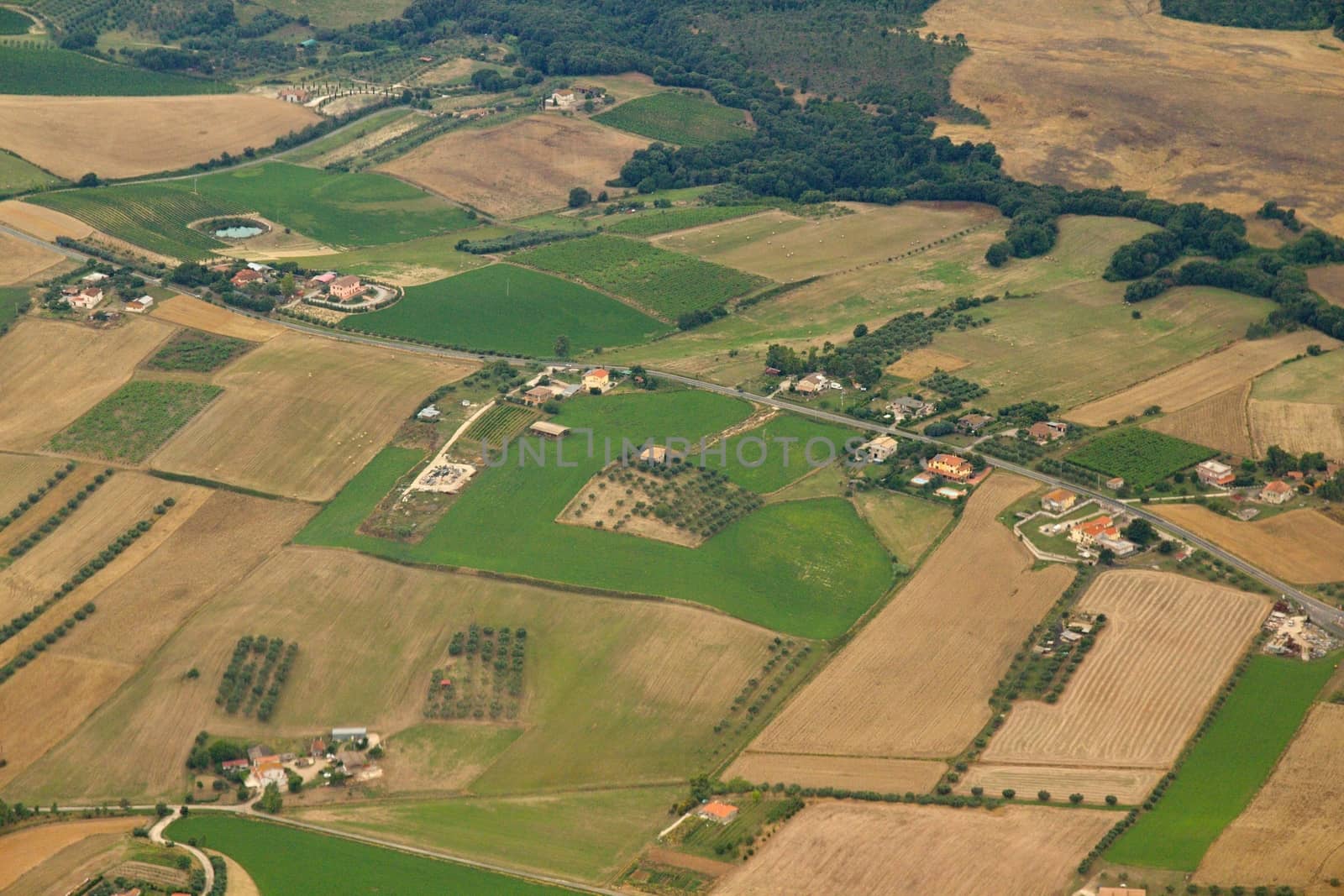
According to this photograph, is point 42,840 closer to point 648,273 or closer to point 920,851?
point 920,851

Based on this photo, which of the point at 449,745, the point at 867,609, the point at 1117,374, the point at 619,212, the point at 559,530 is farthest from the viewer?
the point at 619,212

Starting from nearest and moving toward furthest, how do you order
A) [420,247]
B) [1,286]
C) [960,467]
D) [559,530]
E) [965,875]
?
[965,875]
[559,530]
[960,467]
[1,286]
[420,247]

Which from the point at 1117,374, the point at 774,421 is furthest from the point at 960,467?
the point at 1117,374

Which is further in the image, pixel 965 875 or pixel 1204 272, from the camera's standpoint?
pixel 1204 272

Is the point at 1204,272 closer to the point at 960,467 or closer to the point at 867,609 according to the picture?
the point at 960,467

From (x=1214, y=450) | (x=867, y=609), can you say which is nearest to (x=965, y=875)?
(x=867, y=609)

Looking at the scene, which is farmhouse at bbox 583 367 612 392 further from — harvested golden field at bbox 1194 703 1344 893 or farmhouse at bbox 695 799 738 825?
harvested golden field at bbox 1194 703 1344 893

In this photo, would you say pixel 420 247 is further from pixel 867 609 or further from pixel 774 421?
pixel 867 609

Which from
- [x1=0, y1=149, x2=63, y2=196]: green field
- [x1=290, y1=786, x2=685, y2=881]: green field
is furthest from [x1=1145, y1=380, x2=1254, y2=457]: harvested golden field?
[x1=0, y1=149, x2=63, y2=196]: green field
